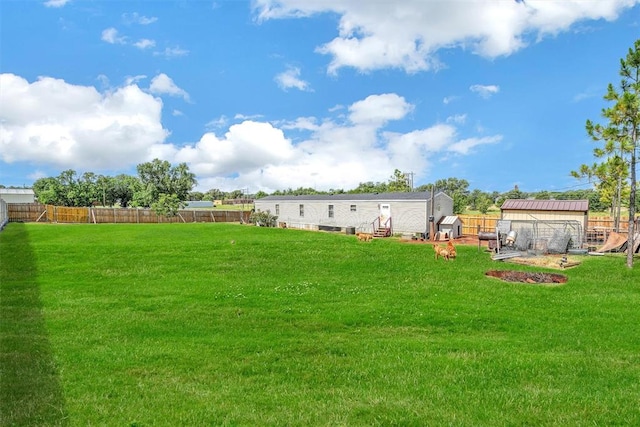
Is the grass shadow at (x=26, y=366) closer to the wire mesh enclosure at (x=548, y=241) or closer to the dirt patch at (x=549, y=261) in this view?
the dirt patch at (x=549, y=261)

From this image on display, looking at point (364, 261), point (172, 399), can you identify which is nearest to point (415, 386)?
point (172, 399)

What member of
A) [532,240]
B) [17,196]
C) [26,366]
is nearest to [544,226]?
[532,240]

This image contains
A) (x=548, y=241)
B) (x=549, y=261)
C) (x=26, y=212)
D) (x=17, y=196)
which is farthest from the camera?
(x=17, y=196)

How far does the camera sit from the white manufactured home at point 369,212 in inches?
1115

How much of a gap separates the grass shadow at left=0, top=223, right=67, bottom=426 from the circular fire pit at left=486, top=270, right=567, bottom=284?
1150 cm

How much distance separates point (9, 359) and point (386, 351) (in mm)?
5283

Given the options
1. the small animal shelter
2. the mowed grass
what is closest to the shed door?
the small animal shelter

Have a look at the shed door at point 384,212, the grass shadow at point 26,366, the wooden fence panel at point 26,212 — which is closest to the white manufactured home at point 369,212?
the shed door at point 384,212

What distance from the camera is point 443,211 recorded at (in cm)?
2975

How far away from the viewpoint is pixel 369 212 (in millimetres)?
31141

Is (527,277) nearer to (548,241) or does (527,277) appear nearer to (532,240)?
(532,240)

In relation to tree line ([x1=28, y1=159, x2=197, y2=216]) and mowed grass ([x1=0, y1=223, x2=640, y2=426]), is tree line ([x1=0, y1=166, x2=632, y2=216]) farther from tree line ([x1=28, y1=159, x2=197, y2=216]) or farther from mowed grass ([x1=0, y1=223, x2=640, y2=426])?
mowed grass ([x1=0, y1=223, x2=640, y2=426])

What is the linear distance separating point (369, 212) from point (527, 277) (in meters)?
19.0

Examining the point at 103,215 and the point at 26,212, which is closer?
the point at 26,212
